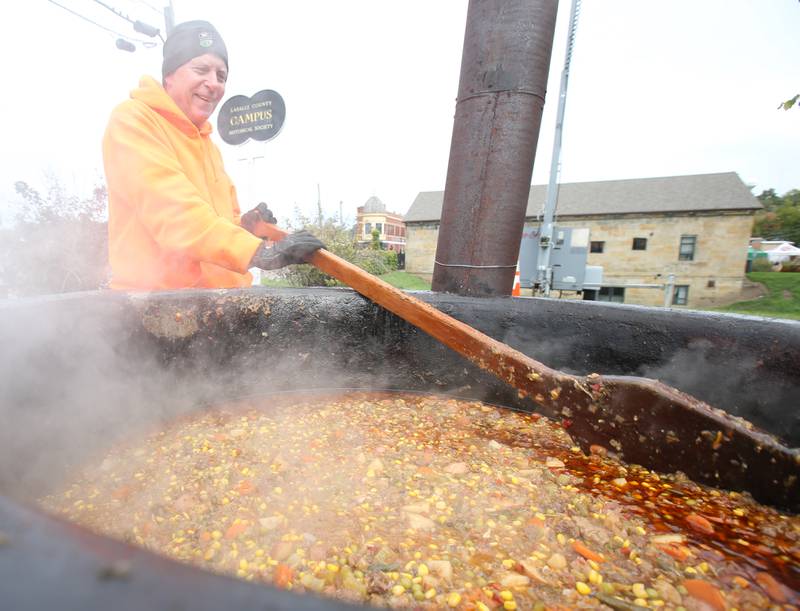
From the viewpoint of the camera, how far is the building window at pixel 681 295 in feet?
93.4

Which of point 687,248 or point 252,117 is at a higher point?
point 687,248

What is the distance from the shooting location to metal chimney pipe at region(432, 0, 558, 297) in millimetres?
2094

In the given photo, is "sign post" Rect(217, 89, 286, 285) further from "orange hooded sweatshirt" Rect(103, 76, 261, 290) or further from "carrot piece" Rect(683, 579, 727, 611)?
"carrot piece" Rect(683, 579, 727, 611)

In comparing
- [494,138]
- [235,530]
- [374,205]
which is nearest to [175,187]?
[235,530]

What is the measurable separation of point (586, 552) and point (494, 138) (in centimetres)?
196

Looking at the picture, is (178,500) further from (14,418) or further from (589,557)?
(589,557)

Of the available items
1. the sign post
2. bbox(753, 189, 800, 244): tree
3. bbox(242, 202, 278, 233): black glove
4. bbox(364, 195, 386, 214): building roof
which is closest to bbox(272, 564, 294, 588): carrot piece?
bbox(242, 202, 278, 233): black glove

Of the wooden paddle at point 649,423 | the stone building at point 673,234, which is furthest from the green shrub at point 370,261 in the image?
the stone building at point 673,234

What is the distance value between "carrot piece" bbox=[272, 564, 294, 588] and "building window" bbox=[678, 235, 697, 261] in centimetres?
3356

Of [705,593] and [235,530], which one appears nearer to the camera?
[705,593]

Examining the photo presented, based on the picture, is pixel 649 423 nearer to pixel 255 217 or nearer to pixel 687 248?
pixel 255 217

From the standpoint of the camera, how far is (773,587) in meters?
1.06

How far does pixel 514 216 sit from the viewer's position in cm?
226

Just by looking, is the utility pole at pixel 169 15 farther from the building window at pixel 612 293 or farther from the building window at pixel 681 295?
the building window at pixel 681 295
